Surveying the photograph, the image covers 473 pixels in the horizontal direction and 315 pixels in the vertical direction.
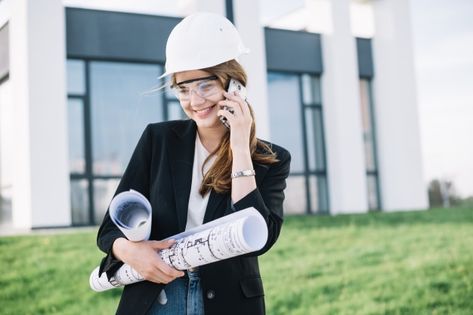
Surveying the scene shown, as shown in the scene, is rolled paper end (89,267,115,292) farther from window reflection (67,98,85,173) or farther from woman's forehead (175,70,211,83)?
window reflection (67,98,85,173)

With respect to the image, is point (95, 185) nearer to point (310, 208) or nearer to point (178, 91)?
point (310, 208)

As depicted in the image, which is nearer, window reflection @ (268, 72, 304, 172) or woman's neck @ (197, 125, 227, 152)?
woman's neck @ (197, 125, 227, 152)

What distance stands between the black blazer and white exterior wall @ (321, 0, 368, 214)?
964 cm

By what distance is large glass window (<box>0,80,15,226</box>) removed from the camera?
8542 millimetres

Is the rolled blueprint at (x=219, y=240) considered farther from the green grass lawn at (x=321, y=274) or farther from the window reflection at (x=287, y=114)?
the window reflection at (x=287, y=114)

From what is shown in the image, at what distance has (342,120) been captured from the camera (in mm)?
11164

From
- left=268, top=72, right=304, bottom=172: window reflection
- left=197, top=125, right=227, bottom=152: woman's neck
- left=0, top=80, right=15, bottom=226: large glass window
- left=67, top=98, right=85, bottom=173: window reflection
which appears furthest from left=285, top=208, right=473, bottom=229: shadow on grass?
left=197, top=125, right=227, bottom=152: woman's neck

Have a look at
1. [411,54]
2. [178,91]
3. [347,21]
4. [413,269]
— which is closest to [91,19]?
[347,21]

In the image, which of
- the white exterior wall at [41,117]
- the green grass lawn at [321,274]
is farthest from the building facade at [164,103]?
the green grass lawn at [321,274]

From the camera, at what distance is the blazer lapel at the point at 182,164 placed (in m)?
1.51

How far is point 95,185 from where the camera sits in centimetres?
884

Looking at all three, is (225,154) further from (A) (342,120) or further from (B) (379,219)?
(A) (342,120)

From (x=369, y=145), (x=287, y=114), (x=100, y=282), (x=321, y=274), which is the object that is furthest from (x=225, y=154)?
(x=369, y=145)

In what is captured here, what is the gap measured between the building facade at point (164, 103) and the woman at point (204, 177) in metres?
5.12
